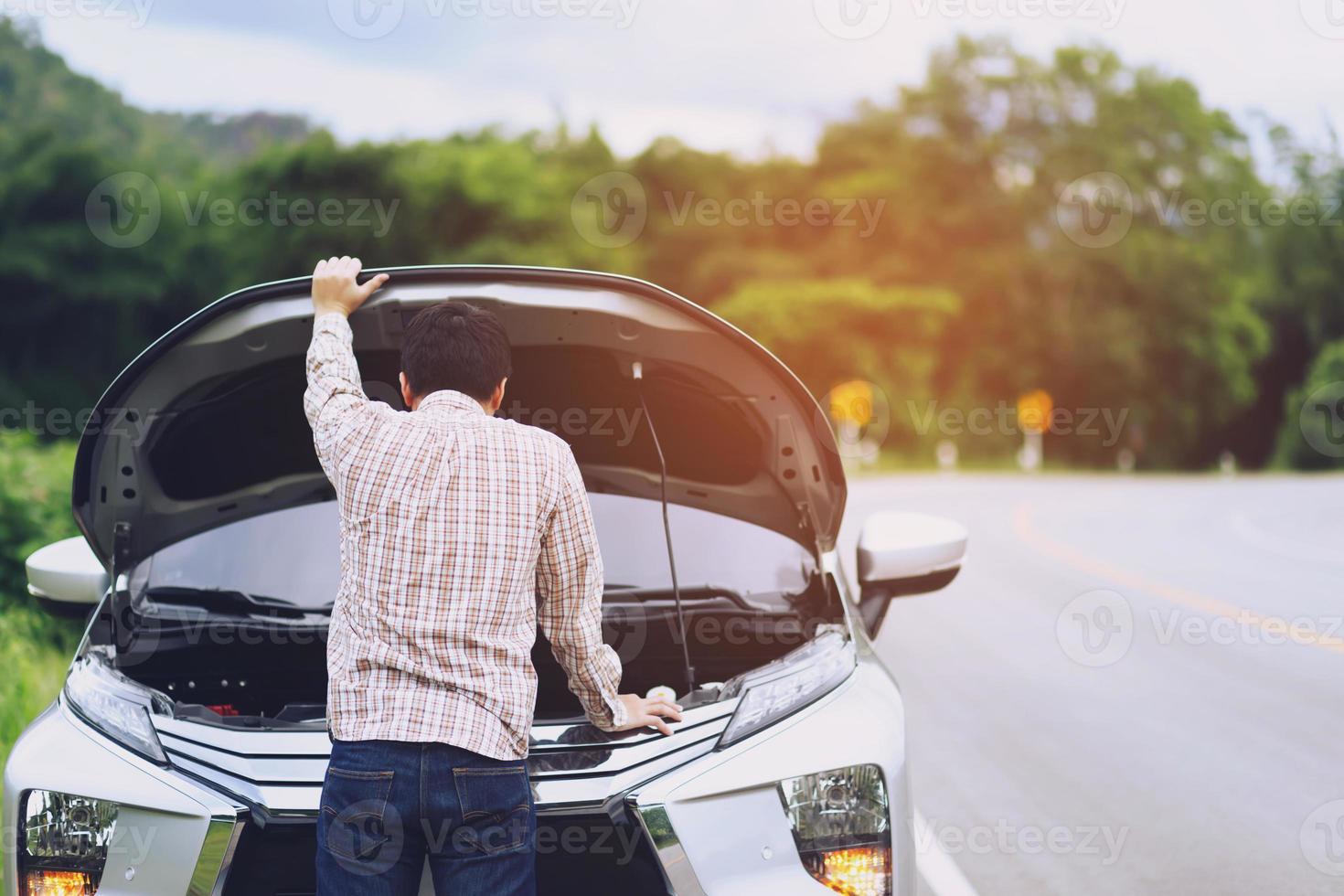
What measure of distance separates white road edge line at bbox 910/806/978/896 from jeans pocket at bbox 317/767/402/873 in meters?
2.35

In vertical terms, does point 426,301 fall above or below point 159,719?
above

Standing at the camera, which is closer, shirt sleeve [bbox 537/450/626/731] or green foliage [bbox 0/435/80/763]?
shirt sleeve [bbox 537/450/626/731]

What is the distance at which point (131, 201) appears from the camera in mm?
38438

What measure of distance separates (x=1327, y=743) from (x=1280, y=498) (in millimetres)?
20573

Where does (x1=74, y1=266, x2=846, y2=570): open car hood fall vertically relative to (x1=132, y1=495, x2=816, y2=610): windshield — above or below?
above

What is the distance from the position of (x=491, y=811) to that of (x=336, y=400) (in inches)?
33.5

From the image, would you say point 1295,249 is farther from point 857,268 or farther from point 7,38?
point 7,38

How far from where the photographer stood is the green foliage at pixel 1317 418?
56281 mm

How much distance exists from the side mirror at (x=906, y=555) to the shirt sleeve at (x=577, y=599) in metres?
1.12

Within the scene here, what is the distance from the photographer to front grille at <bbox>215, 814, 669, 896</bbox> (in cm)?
251

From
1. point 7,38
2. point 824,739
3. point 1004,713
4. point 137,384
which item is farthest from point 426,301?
point 7,38
